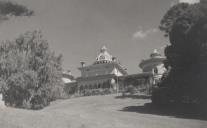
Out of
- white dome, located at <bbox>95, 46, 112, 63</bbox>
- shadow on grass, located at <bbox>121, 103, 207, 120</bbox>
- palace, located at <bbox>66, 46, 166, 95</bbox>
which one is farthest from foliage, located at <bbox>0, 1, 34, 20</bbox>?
white dome, located at <bbox>95, 46, 112, 63</bbox>

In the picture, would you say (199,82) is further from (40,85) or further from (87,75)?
(87,75)

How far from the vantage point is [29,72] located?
1342 inches

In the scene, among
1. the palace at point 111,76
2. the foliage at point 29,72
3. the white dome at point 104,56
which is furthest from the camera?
the white dome at point 104,56

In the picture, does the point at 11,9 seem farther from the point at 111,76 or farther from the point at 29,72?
the point at 111,76

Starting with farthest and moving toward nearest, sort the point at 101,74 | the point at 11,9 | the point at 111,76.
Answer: the point at 101,74 < the point at 111,76 < the point at 11,9

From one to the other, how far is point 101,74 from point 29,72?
31.6 meters

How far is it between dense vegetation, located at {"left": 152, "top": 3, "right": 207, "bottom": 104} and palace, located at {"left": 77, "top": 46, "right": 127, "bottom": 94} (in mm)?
29896

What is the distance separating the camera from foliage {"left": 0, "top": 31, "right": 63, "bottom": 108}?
113 ft

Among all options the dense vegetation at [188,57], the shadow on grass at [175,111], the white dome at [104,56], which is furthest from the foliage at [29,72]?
the white dome at [104,56]

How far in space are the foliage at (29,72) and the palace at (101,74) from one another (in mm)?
22793

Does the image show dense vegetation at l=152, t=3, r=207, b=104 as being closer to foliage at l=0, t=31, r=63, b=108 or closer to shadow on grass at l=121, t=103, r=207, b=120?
shadow on grass at l=121, t=103, r=207, b=120

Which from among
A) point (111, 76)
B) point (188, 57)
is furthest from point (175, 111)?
point (111, 76)

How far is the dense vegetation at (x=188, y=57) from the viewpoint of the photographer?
25.7m

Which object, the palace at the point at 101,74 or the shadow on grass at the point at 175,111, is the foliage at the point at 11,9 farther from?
the palace at the point at 101,74
